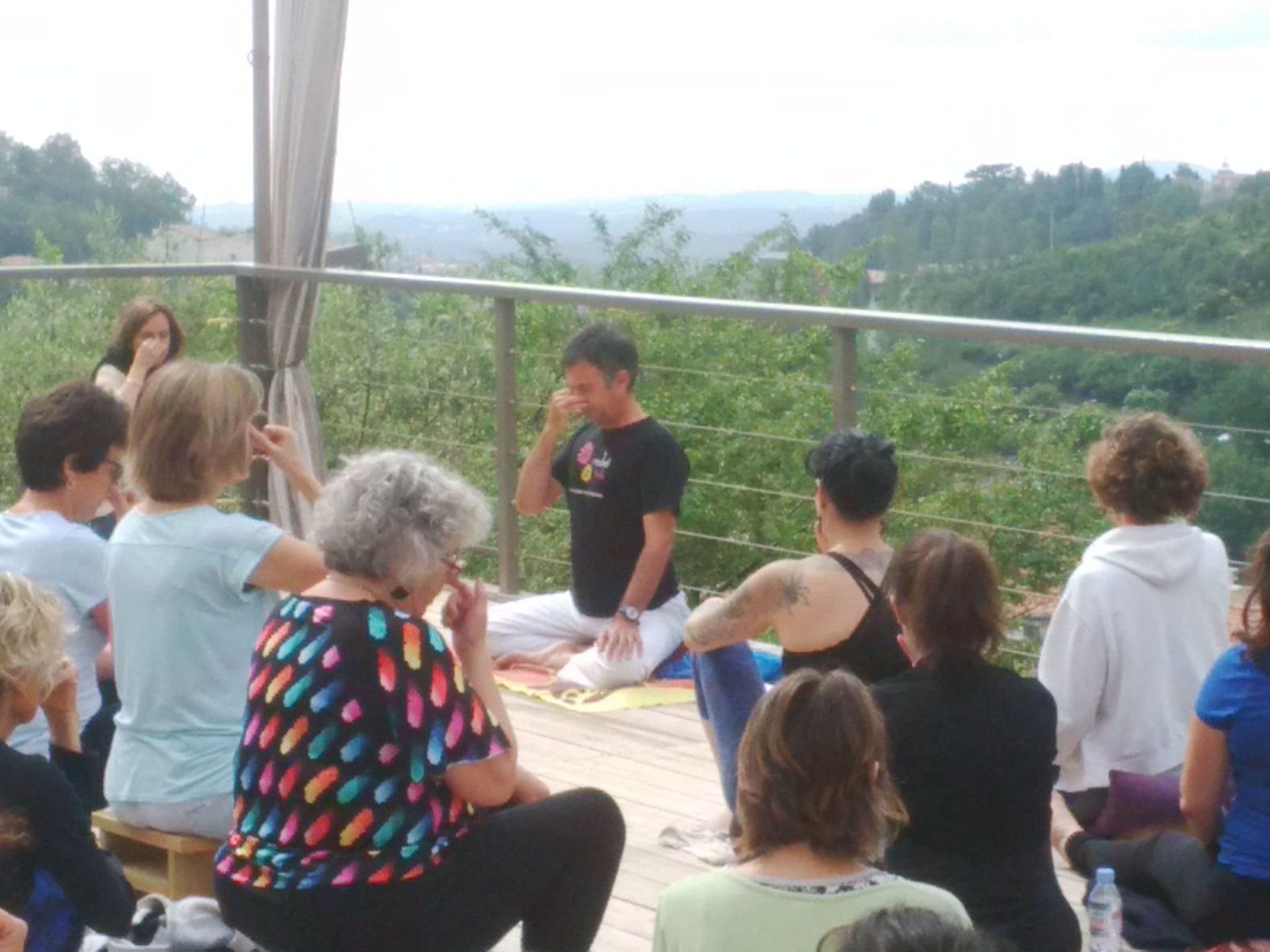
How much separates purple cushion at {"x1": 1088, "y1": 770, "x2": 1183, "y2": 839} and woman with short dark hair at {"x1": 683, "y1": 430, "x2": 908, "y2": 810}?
1.55 ft

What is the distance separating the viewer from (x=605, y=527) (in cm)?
477

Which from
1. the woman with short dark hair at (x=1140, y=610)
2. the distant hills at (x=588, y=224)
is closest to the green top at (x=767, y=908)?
the woman with short dark hair at (x=1140, y=610)

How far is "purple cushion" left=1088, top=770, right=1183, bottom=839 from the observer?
295cm

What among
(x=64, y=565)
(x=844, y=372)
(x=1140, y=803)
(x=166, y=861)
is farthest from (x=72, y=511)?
(x=844, y=372)

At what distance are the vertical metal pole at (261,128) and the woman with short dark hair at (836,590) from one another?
312 cm

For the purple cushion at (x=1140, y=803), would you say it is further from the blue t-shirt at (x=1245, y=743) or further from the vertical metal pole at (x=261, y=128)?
the vertical metal pole at (x=261, y=128)

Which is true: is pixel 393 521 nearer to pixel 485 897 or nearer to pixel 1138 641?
pixel 485 897

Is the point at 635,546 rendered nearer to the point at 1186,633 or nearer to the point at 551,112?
the point at 1186,633

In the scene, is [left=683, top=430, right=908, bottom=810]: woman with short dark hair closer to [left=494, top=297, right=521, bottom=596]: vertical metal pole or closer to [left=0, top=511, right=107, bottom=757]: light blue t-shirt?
[left=0, top=511, right=107, bottom=757]: light blue t-shirt

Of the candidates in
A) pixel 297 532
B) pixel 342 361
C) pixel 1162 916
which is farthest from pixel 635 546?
pixel 342 361

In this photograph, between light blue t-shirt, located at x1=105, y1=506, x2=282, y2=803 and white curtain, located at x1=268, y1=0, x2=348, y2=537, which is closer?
light blue t-shirt, located at x1=105, y1=506, x2=282, y2=803

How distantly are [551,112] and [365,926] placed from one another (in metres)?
33.0

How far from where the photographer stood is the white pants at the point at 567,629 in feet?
15.2

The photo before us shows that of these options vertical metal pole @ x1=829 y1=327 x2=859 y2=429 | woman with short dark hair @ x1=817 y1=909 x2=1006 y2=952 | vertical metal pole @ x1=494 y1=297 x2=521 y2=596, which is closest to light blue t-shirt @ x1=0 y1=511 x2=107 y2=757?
vertical metal pole @ x1=829 y1=327 x2=859 y2=429
